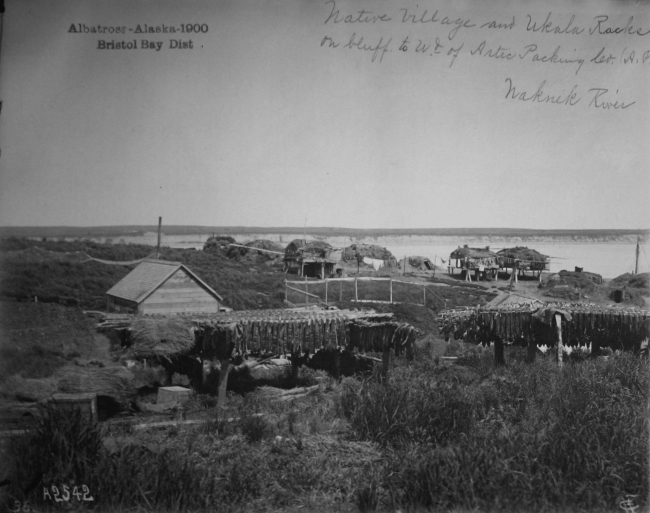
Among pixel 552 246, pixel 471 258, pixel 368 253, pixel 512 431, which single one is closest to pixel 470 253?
pixel 471 258

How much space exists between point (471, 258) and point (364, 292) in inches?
42.1

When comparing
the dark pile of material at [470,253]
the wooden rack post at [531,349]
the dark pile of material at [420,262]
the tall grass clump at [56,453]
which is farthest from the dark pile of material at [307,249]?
the wooden rack post at [531,349]

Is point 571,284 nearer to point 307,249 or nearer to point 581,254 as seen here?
point 581,254

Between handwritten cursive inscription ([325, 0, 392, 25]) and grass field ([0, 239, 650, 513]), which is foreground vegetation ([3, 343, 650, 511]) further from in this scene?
handwritten cursive inscription ([325, 0, 392, 25])

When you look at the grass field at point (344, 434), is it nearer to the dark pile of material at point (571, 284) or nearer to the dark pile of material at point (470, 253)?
the dark pile of material at point (470, 253)

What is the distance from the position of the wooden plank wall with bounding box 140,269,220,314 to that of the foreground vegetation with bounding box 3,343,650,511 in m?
0.88

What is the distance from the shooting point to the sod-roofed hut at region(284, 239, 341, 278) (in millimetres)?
5031

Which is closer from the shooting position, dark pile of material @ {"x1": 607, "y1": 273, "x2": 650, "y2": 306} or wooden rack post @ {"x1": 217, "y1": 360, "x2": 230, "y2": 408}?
wooden rack post @ {"x1": 217, "y1": 360, "x2": 230, "y2": 408}

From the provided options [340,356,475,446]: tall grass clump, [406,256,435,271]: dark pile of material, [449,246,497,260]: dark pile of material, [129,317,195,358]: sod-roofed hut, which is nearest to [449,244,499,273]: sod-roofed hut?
[449,246,497,260]: dark pile of material

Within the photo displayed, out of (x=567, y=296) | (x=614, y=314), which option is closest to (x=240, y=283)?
(x=567, y=296)

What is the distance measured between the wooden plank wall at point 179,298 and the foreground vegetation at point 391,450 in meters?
0.88

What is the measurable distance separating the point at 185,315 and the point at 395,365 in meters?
2.02

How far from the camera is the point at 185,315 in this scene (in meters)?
4.93

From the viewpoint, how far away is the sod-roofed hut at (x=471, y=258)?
206 inches
